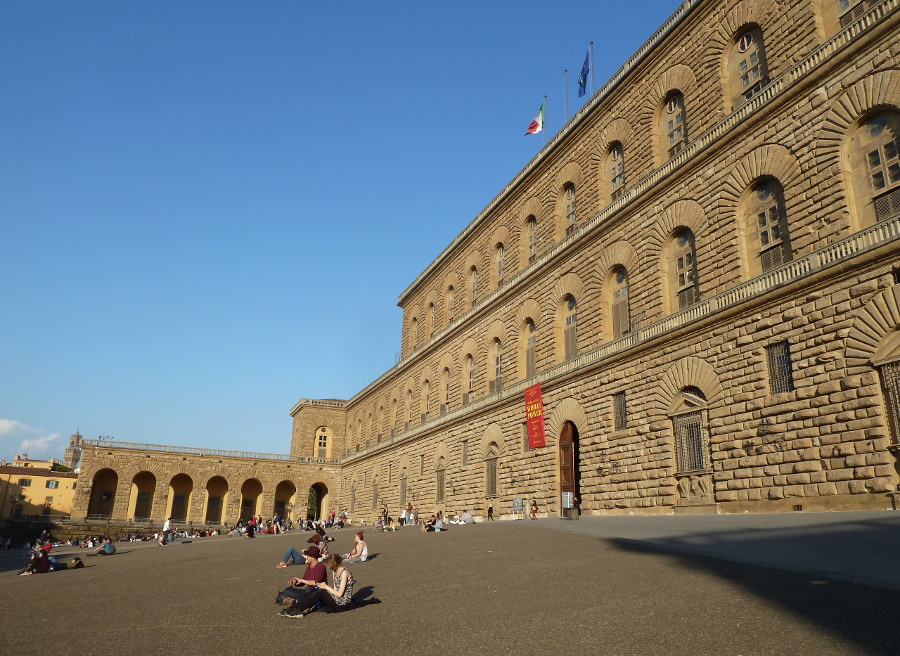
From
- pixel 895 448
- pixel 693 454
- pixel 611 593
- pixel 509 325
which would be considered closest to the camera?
pixel 611 593

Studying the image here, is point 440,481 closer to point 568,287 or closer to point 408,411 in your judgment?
point 408,411

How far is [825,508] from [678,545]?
3836 mm

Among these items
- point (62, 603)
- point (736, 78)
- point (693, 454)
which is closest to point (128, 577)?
point (62, 603)

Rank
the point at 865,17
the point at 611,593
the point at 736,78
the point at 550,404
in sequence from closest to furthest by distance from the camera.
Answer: the point at 611,593 → the point at 865,17 → the point at 736,78 → the point at 550,404

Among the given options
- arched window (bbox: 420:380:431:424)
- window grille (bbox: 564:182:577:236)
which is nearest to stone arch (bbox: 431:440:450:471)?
arched window (bbox: 420:380:431:424)

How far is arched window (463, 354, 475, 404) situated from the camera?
3011cm

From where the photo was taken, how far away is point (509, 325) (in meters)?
26.7

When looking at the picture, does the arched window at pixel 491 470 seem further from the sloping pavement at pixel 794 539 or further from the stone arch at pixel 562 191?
the sloping pavement at pixel 794 539

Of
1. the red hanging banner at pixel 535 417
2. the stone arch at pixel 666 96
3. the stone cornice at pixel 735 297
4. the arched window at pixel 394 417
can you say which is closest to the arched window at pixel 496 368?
the stone cornice at pixel 735 297

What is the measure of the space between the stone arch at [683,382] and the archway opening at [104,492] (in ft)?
124

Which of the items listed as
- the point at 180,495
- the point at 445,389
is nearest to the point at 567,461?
the point at 445,389

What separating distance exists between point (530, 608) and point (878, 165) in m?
11.4

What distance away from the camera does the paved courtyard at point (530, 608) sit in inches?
237

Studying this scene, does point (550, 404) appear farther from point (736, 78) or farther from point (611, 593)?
point (611, 593)
